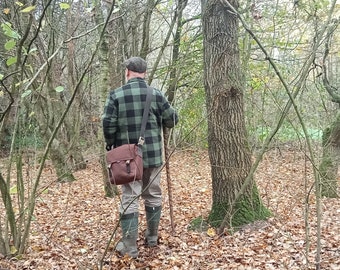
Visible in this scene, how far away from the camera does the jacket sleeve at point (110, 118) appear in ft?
12.9

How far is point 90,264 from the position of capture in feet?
11.8

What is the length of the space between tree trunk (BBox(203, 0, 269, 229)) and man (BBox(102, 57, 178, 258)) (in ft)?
1.96

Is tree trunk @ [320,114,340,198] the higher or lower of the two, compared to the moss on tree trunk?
higher

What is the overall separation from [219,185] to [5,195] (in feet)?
7.53

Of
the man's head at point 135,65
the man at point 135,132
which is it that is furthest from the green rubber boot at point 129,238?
the man's head at point 135,65

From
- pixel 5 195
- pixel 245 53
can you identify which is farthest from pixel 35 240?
pixel 245 53

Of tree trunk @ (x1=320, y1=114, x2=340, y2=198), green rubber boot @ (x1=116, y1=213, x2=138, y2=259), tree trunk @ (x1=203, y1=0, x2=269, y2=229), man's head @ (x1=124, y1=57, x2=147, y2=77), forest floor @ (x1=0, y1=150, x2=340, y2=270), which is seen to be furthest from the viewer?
tree trunk @ (x1=320, y1=114, x2=340, y2=198)

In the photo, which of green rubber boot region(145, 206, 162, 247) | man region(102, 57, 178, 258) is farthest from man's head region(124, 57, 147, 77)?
green rubber boot region(145, 206, 162, 247)

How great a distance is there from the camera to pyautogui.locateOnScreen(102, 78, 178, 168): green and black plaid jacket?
3.96m

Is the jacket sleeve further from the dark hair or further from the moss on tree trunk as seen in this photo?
the moss on tree trunk

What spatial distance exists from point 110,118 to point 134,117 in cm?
24

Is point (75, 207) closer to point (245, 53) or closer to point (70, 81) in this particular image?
point (245, 53)

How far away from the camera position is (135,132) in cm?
397

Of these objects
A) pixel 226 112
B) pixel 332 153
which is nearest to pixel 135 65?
pixel 226 112
